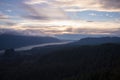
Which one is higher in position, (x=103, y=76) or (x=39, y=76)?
(x=103, y=76)

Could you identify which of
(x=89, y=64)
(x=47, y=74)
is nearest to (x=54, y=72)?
(x=47, y=74)

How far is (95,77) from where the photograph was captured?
9238 centimetres

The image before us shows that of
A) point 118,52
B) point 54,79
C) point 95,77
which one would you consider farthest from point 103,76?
point 118,52

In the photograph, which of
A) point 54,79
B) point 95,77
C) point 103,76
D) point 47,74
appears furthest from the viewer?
point 47,74

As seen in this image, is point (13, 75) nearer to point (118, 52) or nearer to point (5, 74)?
point (5, 74)

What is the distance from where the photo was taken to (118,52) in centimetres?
19575

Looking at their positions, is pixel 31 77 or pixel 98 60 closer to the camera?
pixel 31 77

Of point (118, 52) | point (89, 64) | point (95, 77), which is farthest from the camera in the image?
point (118, 52)

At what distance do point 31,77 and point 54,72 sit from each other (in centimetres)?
1952

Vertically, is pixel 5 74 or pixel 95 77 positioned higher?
pixel 95 77

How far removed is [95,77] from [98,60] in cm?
9658

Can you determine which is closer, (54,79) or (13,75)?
(54,79)

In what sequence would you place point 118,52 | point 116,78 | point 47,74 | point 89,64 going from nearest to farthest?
point 116,78
point 47,74
point 89,64
point 118,52

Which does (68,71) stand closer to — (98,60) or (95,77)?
(98,60)
